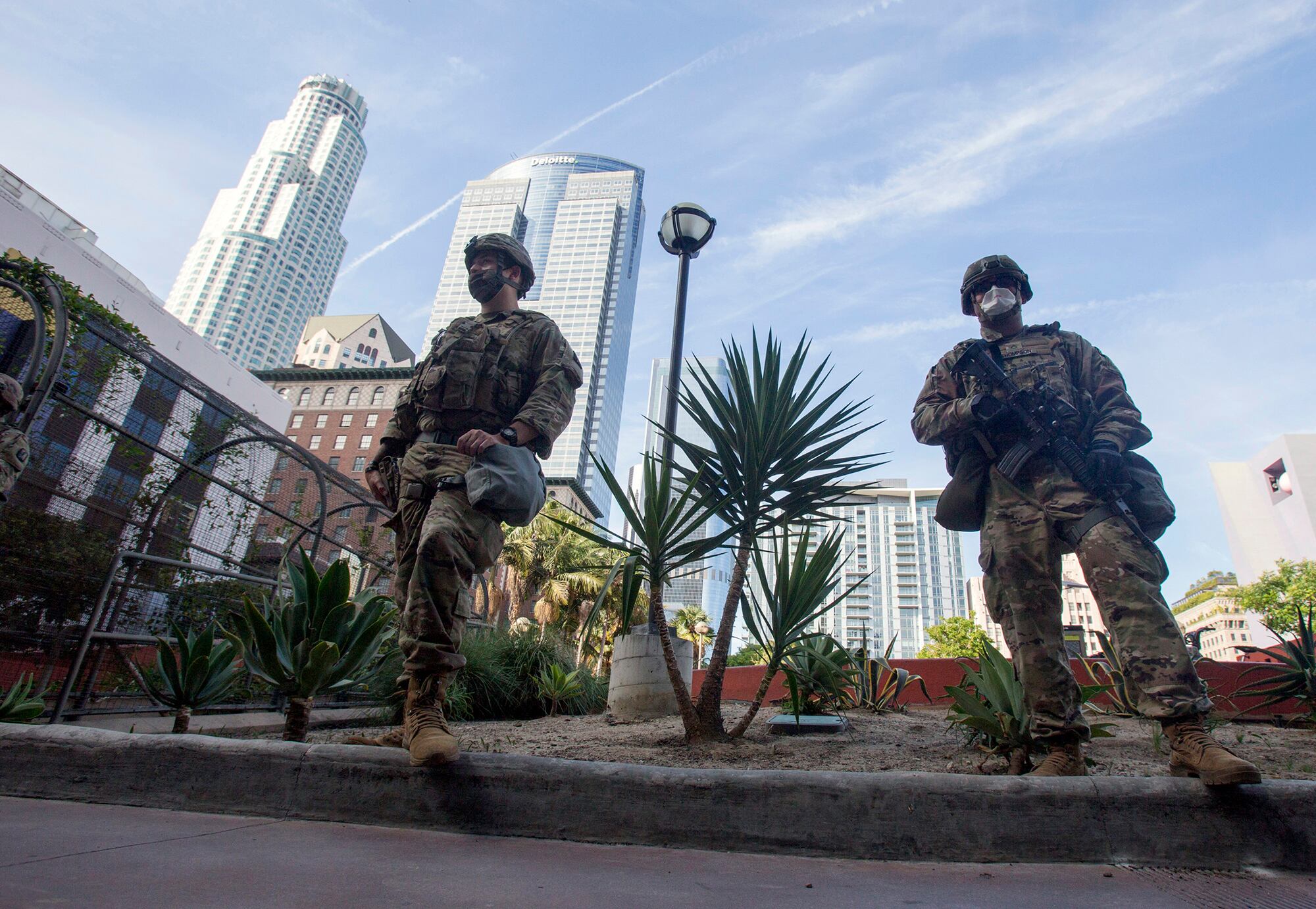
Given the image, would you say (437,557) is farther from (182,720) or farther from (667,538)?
(182,720)

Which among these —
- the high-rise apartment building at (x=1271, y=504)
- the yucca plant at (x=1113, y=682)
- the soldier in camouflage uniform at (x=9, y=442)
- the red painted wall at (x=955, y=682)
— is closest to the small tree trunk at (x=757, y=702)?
the red painted wall at (x=955, y=682)

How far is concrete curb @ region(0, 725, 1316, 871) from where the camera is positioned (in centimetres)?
149

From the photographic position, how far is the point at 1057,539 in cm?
234

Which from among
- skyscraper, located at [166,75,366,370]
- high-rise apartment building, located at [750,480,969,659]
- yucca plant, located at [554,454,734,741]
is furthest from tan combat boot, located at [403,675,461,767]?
high-rise apartment building, located at [750,480,969,659]

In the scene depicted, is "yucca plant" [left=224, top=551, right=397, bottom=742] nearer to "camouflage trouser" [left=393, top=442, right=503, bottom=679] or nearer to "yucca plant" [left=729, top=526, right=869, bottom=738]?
"camouflage trouser" [left=393, top=442, right=503, bottom=679]

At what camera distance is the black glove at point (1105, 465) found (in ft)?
7.29

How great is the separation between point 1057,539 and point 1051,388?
59 centimetres

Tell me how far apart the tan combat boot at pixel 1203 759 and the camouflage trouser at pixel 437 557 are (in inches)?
78.7

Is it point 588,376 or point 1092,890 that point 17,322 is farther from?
point 588,376

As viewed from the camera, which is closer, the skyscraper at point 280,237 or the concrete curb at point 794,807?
the concrete curb at point 794,807

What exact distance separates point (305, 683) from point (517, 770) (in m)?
1.18

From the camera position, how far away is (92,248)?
29344mm

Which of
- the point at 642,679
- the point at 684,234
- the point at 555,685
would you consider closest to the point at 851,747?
the point at 642,679

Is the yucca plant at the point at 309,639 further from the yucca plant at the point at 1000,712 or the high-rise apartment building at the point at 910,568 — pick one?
the high-rise apartment building at the point at 910,568
